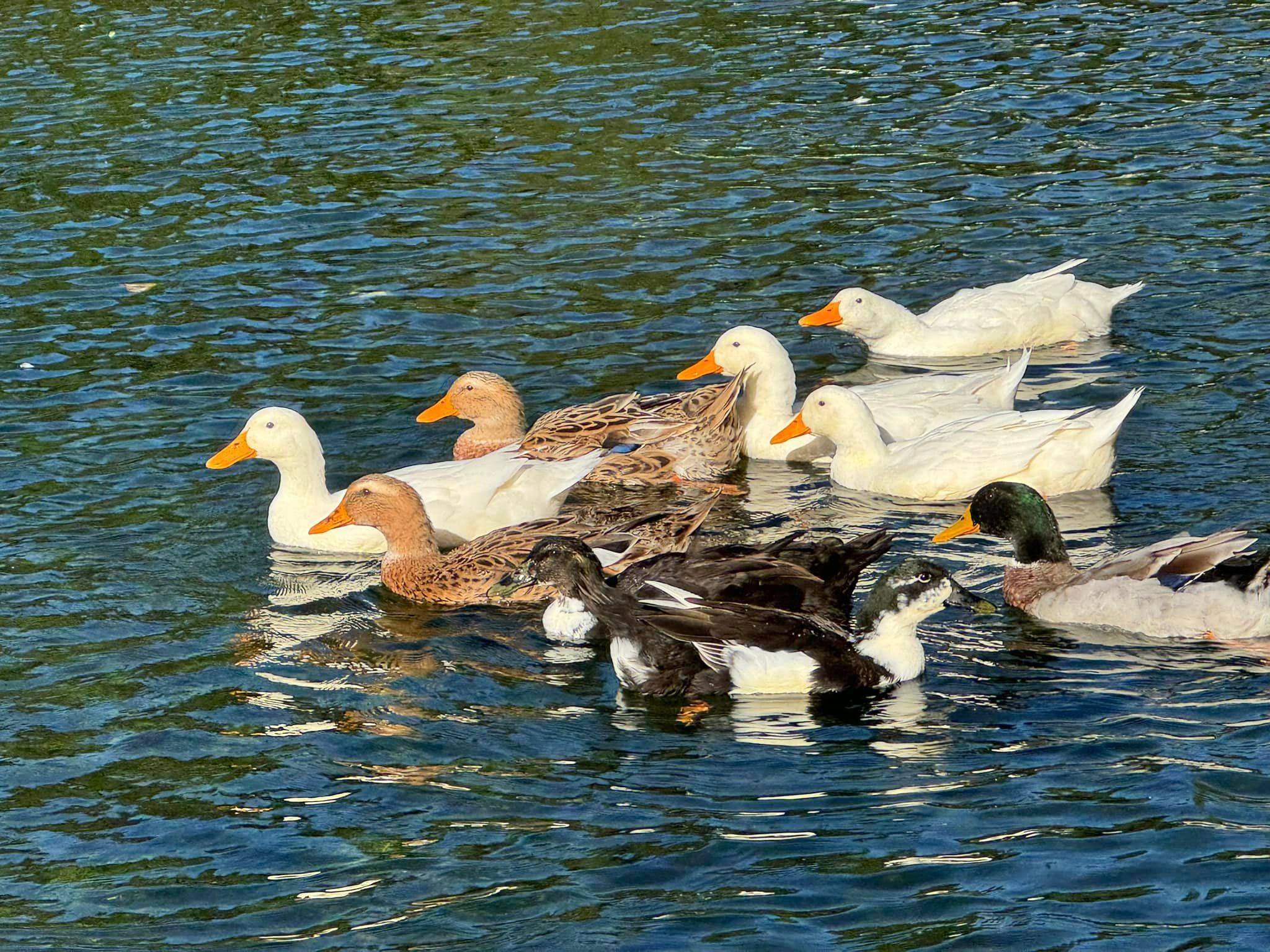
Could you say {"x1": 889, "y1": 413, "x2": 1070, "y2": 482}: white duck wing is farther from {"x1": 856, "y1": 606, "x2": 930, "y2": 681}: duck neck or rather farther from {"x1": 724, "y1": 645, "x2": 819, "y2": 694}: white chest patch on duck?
{"x1": 724, "y1": 645, "x2": 819, "y2": 694}: white chest patch on duck

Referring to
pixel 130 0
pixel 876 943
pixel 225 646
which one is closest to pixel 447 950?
pixel 876 943

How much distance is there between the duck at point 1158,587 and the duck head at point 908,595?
90 centimetres

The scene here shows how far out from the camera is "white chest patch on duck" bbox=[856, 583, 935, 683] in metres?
8.07

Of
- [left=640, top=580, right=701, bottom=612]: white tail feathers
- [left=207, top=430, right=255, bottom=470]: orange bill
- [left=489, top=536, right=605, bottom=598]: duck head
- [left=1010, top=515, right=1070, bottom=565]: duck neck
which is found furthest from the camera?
[left=207, top=430, right=255, bottom=470]: orange bill

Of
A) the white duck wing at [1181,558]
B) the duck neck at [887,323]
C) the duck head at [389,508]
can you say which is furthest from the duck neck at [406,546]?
the duck neck at [887,323]

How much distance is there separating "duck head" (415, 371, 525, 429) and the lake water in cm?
46

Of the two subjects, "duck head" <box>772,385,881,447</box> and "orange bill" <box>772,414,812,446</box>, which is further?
"orange bill" <box>772,414,812,446</box>

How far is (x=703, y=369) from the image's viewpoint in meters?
12.2

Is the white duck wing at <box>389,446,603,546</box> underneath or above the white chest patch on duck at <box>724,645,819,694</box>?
above

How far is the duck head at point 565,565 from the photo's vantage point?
855 centimetres

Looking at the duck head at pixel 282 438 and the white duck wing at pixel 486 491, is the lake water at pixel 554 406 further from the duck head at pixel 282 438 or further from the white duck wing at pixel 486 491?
the white duck wing at pixel 486 491

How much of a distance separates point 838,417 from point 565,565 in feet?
10.3

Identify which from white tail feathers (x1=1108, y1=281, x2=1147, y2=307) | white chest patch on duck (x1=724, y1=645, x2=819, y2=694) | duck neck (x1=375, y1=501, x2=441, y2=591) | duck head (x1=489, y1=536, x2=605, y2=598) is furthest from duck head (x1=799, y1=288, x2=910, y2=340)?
white chest patch on duck (x1=724, y1=645, x2=819, y2=694)

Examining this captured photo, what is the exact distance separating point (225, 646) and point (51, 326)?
5886mm
